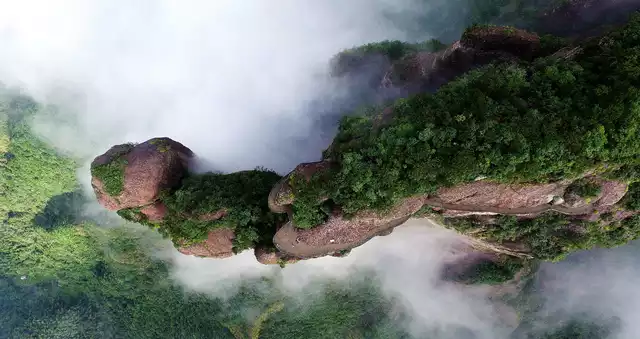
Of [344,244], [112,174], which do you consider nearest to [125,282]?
[112,174]

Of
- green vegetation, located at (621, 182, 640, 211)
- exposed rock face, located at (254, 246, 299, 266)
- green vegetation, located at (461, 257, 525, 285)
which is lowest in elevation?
green vegetation, located at (461, 257, 525, 285)

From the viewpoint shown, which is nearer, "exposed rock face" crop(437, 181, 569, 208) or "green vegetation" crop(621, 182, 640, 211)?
"exposed rock face" crop(437, 181, 569, 208)

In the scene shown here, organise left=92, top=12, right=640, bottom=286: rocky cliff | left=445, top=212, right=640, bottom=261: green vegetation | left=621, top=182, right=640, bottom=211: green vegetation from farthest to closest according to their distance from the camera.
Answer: left=445, top=212, right=640, bottom=261: green vegetation < left=621, top=182, right=640, bottom=211: green vegetation < left=92, top=12, right=640, bottom=286: rocky cliff

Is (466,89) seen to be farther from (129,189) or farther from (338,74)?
(129,189)

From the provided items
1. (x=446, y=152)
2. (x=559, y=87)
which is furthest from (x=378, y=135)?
(x=559, y=87)

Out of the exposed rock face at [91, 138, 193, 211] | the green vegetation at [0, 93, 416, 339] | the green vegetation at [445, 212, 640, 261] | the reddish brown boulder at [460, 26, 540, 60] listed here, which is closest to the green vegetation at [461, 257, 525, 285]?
the green vegetation at [445, 212, 640, 261]

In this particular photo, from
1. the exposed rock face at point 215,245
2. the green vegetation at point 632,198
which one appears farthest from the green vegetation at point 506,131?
the exposed rock face at point 215,245

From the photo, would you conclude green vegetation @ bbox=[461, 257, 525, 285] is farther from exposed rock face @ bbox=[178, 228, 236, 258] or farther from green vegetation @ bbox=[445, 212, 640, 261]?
exposed rock face @ bbox=[178, 228, 236, 258]
